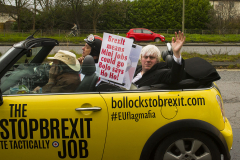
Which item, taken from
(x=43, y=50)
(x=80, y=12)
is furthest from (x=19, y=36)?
(x=43, y=50)

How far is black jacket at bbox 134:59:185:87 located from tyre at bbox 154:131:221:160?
55cm

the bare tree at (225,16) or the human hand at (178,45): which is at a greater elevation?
the bare tree at (225,16)

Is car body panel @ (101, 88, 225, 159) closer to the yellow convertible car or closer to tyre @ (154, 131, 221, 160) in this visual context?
the yellow convertible car

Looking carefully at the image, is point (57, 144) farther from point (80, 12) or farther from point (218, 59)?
point (80, 12)

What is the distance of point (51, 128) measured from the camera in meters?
2.40

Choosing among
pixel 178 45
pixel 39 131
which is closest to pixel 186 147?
pixel 178 45

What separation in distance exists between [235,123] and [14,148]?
12.7 feet

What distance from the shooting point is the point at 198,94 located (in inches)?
101

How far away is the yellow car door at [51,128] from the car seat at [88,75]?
210mm

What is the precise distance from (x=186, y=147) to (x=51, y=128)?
1.29 metres

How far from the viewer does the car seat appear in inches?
103

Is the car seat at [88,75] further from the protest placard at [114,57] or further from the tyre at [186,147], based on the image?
the tyre at [186,147]

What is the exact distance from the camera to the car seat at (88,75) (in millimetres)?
2613

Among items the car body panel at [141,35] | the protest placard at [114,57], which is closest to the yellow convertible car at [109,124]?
the protest placard at [114,57]
